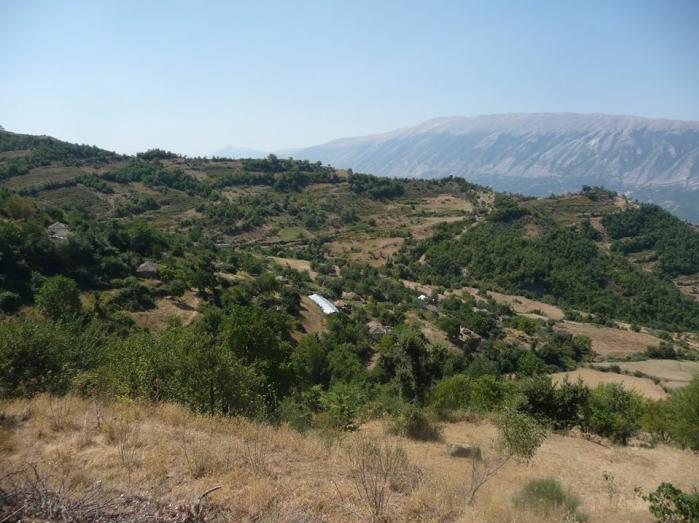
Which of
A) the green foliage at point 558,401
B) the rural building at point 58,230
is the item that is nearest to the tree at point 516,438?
the green foliage at point 558,401

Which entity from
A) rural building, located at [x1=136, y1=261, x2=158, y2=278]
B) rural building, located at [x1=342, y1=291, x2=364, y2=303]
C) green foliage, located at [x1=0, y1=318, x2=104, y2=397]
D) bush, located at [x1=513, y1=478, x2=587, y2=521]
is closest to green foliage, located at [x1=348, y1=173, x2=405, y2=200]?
rural building, located at [x1=342, y1=291, x2=364, y2=303]

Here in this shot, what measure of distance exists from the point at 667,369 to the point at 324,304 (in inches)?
1661

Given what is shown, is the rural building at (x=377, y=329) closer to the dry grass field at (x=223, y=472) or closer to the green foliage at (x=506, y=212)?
the dry grass field at (x=223, y=472)

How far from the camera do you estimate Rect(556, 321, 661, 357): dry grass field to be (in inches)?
2291

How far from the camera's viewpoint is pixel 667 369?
1986 inches

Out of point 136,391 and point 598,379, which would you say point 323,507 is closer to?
point 136,391

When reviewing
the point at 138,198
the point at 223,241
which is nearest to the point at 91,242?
the point at 223,241

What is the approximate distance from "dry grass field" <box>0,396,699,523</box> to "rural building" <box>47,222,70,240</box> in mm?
41551

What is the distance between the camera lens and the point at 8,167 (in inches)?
4028

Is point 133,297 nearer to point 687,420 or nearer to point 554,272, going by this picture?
point 687,420

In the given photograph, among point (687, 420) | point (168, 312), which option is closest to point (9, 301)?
point (168, 312)

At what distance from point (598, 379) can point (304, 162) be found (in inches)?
5332

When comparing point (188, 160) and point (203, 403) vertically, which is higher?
point (188, 160)

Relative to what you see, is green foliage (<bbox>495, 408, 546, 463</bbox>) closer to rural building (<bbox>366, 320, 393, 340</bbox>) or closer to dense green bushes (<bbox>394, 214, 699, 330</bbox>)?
rural building (<bbox>366, 320, 393, 340</bbox>)
